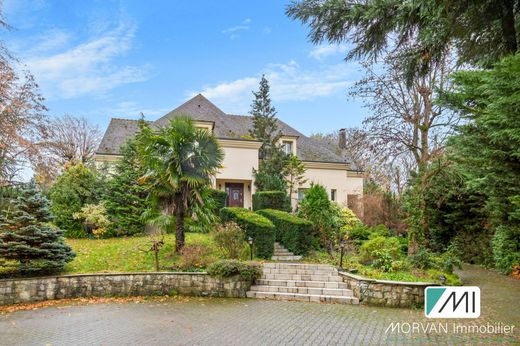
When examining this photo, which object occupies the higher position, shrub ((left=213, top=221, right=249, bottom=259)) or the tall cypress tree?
the tall cypress tree

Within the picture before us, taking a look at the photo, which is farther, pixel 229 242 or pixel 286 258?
pixel 286 258

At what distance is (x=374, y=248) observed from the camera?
13.7m

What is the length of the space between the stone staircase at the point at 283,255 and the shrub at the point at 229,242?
2.38 meters

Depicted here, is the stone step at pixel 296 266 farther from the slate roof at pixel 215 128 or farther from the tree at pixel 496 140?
the slate roof at pixel 215 128

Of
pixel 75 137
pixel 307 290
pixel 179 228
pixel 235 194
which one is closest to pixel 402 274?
pixel 307 290

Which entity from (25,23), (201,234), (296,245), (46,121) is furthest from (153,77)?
(296,245)

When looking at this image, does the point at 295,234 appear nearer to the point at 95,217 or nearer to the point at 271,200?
the point at 271,200

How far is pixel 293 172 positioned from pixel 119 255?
563 inches

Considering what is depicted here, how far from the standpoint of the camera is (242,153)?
949 inches

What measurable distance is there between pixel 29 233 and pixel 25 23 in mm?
7558

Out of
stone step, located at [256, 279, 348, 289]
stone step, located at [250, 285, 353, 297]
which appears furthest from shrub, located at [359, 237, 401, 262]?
stone step, located at [250, 285, 353, 297]

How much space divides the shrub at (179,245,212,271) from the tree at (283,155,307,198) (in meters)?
13.0

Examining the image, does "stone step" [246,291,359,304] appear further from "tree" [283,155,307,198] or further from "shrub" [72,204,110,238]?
"tree" [283,155,307,198]

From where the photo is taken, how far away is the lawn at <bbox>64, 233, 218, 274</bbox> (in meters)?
12.3
